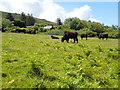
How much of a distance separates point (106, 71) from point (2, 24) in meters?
84.5

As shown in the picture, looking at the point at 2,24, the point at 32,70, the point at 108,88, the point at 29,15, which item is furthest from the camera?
the point at 29,15

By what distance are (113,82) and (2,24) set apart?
3375 inches

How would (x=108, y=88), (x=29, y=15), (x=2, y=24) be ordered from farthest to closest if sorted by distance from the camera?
(x=29, y=15), (x=2, y=24), (x=108, y=88)

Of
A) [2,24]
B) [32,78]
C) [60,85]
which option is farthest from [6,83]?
[2,24]

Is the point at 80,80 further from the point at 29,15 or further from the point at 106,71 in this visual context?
the point at 29,15

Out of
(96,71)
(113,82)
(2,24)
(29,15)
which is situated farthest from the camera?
(29,15)

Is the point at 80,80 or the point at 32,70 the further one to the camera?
the point at 32,70

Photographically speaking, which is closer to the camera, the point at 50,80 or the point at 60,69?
the point at 50,80

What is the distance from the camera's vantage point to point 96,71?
6723 millimetres

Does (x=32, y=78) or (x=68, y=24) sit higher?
(x=68, y=24)

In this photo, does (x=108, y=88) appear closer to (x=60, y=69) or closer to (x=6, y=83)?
(x=60, y=69)

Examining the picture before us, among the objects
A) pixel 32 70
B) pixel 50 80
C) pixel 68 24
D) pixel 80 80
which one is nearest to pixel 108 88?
pixel 80 80

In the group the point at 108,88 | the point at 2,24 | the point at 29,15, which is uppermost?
the point at 29,15

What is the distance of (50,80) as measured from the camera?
5.40 meters
